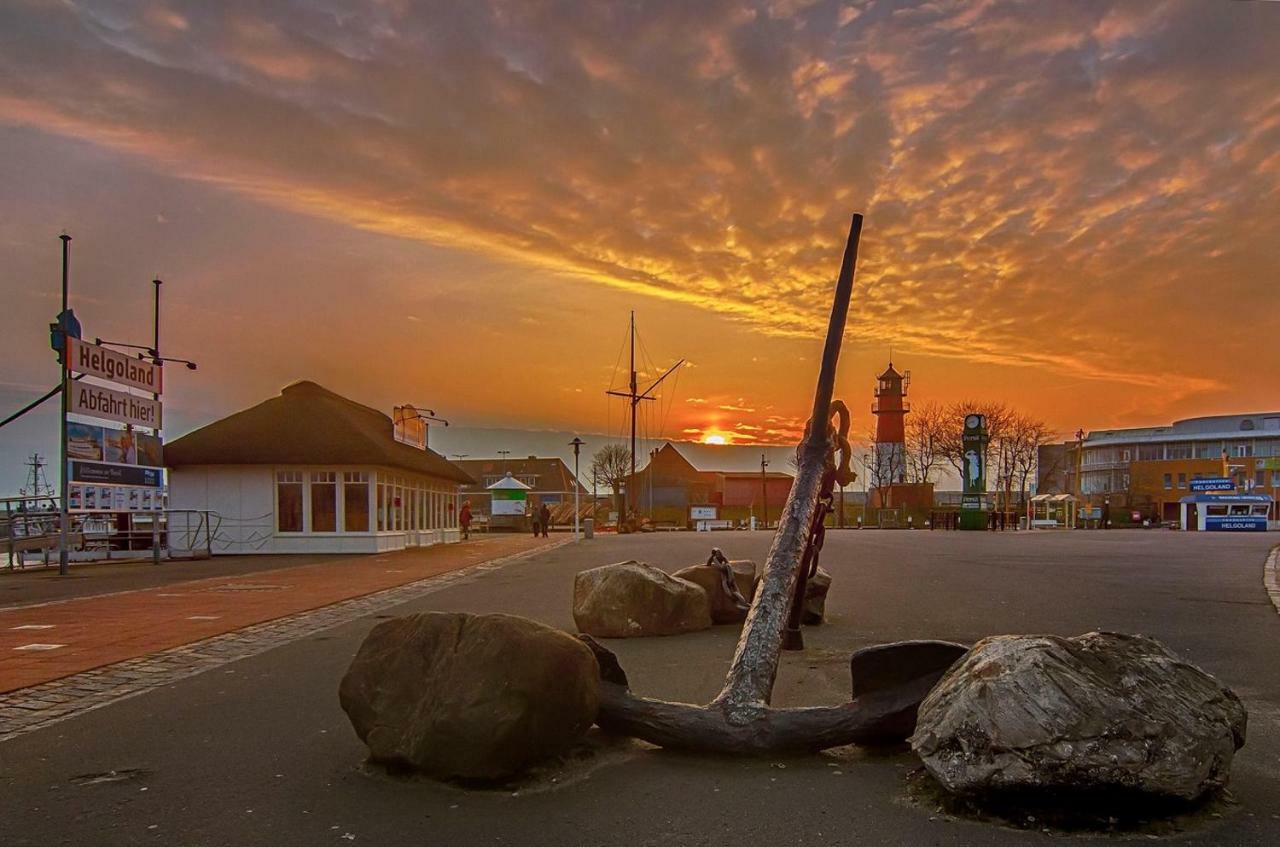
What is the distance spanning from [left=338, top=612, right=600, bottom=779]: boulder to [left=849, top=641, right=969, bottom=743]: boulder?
128 cm

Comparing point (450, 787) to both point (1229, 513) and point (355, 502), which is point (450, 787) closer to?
point (355, 502)

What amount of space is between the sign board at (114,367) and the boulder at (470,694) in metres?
19.4

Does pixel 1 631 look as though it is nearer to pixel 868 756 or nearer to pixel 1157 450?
pixel 868 756

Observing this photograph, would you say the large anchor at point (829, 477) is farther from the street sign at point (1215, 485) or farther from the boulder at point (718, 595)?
the street sign at point (1215, 485)

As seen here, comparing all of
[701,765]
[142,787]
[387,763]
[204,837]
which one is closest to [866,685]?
[701,765]

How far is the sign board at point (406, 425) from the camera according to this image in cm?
3284

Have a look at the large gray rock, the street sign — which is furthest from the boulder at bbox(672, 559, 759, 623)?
the street sign

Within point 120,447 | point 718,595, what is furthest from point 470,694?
point 120,447

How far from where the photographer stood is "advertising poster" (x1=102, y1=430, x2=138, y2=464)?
72.4 feet

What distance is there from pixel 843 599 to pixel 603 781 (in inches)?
365

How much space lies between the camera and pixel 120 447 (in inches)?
888

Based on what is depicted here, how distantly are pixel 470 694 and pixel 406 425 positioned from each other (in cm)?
2993

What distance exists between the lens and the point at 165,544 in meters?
27.9

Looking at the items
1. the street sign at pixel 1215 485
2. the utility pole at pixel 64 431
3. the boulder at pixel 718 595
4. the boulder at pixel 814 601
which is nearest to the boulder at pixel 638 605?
the boulder at pixel 718 595
